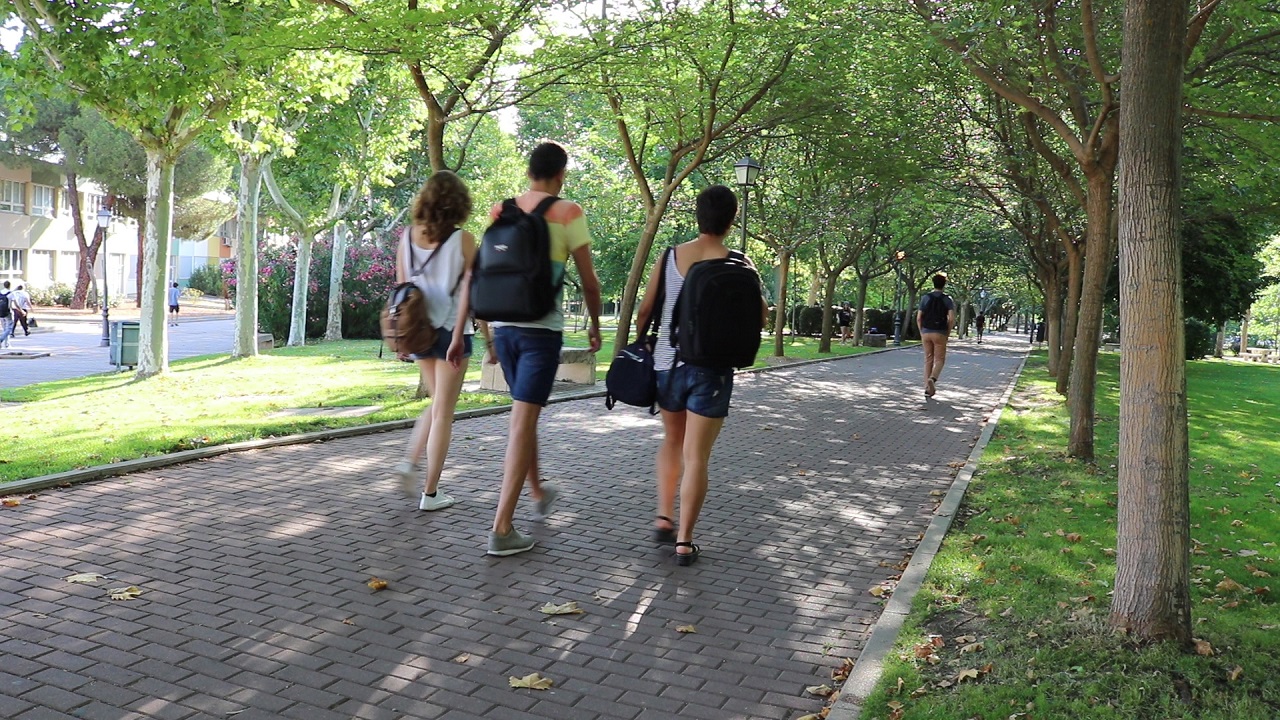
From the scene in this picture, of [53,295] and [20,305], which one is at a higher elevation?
[53,295]

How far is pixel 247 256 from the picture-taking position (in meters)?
20.8

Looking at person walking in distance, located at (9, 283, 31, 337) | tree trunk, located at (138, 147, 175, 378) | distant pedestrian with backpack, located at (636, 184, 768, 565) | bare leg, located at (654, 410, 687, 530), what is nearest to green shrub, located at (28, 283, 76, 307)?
person walking in distance, located at (9, 283, 31, 337)

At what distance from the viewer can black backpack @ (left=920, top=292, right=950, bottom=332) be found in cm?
1479

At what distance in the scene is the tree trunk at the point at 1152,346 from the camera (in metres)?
4.20

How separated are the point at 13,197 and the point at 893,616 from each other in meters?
58.3

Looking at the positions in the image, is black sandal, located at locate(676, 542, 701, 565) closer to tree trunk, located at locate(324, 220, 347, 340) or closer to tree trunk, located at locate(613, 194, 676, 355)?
tree trunk, located at locate(613, 194, 676, 355)

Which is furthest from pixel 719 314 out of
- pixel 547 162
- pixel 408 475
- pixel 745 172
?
pixel 745 172

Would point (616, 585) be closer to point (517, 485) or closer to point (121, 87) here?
point (517, 485)

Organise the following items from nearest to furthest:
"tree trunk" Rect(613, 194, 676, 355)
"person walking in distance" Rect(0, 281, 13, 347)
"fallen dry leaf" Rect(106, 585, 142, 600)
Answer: "fallen dry leaf" Rect(106, 585, 142, 600) → "tree trunk" Rect(613, 194, 676, 355) → "person walking in distance" Rect(0, 281, 13, 347)

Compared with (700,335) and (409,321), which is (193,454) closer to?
(409,321)

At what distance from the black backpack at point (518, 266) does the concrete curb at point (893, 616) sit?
2.25 m

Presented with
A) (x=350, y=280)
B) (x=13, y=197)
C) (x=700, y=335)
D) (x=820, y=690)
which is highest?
(x=13, y=197)

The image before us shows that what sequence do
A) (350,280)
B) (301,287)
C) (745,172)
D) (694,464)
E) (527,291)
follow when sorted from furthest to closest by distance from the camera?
(350,280), (301,287), (745,172), (694,464), (527,291)

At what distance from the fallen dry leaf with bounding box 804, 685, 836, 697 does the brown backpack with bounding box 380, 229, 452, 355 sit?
312cm
